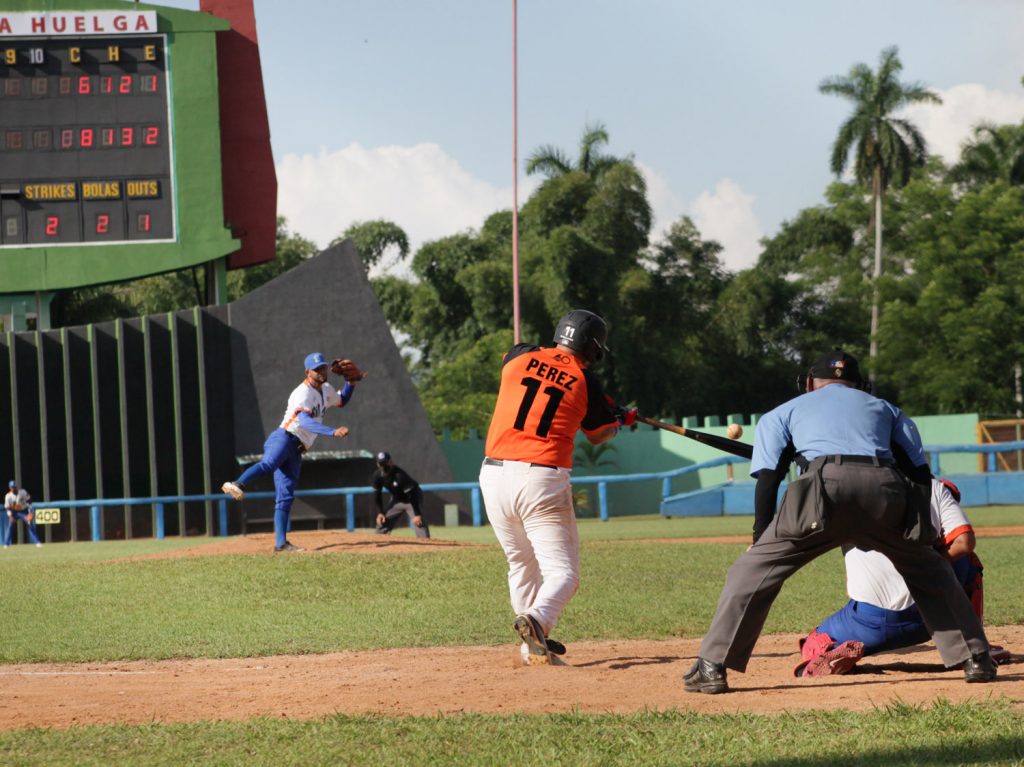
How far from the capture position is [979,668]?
265 inches

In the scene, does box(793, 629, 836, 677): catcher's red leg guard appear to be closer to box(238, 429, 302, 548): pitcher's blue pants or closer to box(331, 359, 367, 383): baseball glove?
box(331, 359, 367, 383): baseball glove

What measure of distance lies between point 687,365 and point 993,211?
1437 centimetres

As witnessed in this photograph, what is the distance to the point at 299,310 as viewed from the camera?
35156 mm

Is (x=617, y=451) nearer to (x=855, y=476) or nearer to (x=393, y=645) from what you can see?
(x=393, y=645)

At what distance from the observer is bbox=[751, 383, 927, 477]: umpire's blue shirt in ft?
21.2

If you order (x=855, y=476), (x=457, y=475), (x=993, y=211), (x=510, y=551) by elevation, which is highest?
(x=993, y=211)

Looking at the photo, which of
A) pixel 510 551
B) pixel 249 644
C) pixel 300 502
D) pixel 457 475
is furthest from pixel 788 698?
pixel 457 475

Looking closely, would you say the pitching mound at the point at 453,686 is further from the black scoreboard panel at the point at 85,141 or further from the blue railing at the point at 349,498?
the black scoreboard panel at the point at 85,141

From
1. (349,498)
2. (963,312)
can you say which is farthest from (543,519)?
(963,312)

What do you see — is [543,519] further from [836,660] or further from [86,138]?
[86,138]

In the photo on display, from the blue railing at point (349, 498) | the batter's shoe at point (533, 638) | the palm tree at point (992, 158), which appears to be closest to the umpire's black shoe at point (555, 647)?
the batter's shoe at point (533, 638)

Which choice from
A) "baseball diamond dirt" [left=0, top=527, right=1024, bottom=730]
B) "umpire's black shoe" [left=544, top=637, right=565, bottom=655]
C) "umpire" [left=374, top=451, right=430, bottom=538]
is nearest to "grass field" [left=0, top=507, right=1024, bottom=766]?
"baseball diamond dirt" [left=0, top=527, right=1024, bottom=730]

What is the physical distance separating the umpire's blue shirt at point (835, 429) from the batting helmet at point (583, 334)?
1.57 meters

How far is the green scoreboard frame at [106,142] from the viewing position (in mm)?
31031
